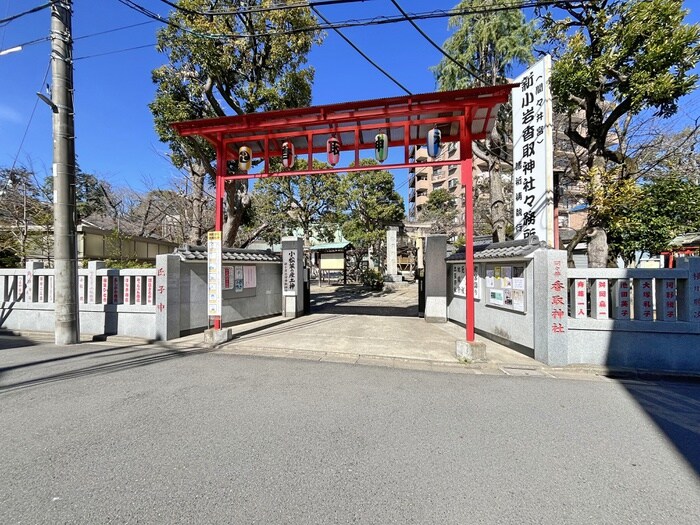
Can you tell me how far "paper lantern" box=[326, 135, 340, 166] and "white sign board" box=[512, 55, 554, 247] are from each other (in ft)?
14.2

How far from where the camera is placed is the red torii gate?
6324 mm

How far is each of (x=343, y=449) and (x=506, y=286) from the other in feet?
18.1

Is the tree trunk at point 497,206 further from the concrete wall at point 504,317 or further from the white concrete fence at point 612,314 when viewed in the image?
the white concrete fence at point 612,314

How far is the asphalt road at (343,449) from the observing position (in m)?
2.31

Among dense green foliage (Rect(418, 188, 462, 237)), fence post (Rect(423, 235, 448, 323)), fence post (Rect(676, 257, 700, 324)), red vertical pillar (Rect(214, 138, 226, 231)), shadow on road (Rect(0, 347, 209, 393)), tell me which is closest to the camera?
shadow on road (Rect(0, 347, 209, 393))

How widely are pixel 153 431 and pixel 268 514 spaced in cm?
183

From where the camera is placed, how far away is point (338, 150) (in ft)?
24.4

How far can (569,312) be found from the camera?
6086 millimetres

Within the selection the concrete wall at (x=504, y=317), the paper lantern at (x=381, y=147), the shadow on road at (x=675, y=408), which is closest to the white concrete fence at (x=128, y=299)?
the paper lantern at (x=381, y=147)

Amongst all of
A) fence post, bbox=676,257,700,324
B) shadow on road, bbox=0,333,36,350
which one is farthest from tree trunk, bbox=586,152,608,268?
shadow on road, bbox=0,333,36,350

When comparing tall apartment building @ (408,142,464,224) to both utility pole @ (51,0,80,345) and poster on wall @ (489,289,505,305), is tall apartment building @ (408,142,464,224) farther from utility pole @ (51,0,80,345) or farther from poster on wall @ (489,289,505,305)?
utility pole @ (51,0,80,345)

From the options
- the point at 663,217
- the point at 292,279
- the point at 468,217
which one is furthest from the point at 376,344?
the point at 663,217

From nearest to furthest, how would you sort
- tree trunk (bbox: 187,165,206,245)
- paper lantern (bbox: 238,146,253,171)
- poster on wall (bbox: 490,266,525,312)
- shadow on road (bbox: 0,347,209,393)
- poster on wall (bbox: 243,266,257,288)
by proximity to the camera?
shadow on road (bbox: 0,347,209,393), poster on wall (bbox: 490,266,525,312), paper lantern (bbox: 238,146,253,171), poster on wall (bbox: 243,266,257,288), tree trunk (bbox: 187,165,206,245)

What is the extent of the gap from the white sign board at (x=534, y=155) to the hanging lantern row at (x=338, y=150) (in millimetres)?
2240
